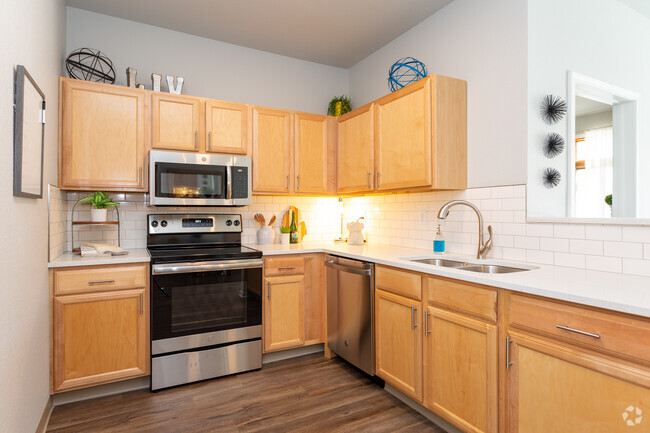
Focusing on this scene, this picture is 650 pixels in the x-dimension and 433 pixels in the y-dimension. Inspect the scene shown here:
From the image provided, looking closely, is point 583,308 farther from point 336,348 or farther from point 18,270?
point 18,270

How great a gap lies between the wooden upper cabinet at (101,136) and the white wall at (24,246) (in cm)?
15

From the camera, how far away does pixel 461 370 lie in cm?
189

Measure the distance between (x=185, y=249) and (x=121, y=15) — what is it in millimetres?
1974

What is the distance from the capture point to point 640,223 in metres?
1.76

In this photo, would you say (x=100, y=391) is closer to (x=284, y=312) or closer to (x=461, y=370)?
(x=284, y=312)

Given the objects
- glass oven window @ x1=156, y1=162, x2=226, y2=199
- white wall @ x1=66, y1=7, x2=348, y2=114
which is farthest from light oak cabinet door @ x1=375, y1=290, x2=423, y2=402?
white wall @ x1=66, y1=7, x2=348, y2=114

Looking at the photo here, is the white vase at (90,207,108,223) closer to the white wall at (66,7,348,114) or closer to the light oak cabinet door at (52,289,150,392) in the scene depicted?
the light oak cabinet door at (52,289,150,392)

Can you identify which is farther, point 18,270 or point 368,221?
point 368,221

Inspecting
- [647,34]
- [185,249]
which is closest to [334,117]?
[185,249]

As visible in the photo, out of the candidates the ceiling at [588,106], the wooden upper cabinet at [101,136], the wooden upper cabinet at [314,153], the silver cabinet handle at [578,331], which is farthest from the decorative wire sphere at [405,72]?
the silver cabinet handle at [578,331]

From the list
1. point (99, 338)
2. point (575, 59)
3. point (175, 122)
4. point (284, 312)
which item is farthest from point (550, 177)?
point (99, 338)

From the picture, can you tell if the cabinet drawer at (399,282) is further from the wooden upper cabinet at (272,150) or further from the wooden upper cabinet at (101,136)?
the wooden upper cabinet at (101,136)

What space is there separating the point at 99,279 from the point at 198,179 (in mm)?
998

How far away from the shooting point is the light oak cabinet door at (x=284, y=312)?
2.92 metres
